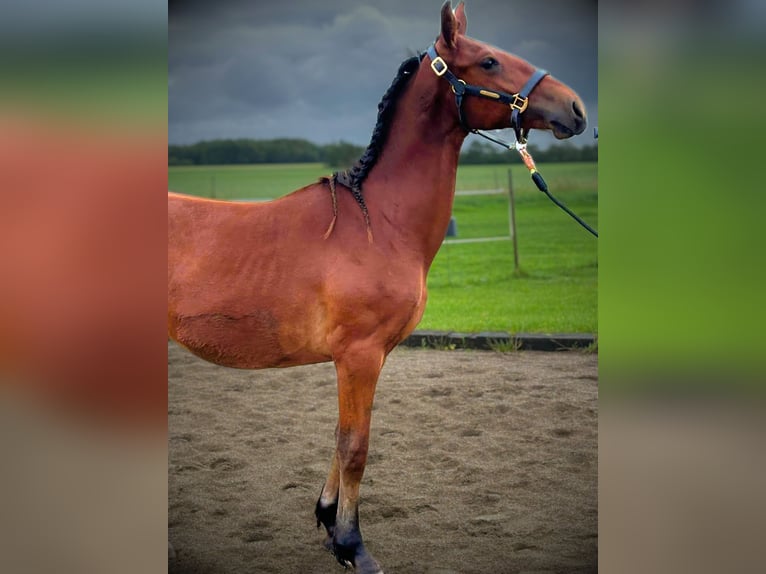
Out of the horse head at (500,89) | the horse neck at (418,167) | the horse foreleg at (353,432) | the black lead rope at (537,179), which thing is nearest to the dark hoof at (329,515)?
the horse foreleg at (353,432)

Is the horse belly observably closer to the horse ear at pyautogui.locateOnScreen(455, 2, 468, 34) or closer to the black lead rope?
the black lead rope

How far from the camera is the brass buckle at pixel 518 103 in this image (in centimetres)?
270

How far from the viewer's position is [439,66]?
9.05ft

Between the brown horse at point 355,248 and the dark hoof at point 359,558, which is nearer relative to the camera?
the brown horse at point 355,248

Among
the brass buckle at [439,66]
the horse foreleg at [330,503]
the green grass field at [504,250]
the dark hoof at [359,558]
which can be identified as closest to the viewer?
the brass buckle at [439,66]

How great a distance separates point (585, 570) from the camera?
321 cm

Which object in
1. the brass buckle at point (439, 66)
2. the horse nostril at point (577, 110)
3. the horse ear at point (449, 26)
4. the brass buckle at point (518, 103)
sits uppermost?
the horse ear at point (449, 26)

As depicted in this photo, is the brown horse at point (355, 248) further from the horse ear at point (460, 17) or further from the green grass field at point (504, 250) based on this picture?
the green grass field at point (504, 250)

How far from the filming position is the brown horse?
276cm

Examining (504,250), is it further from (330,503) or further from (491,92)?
(491,92)

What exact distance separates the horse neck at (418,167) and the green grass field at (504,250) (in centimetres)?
374
